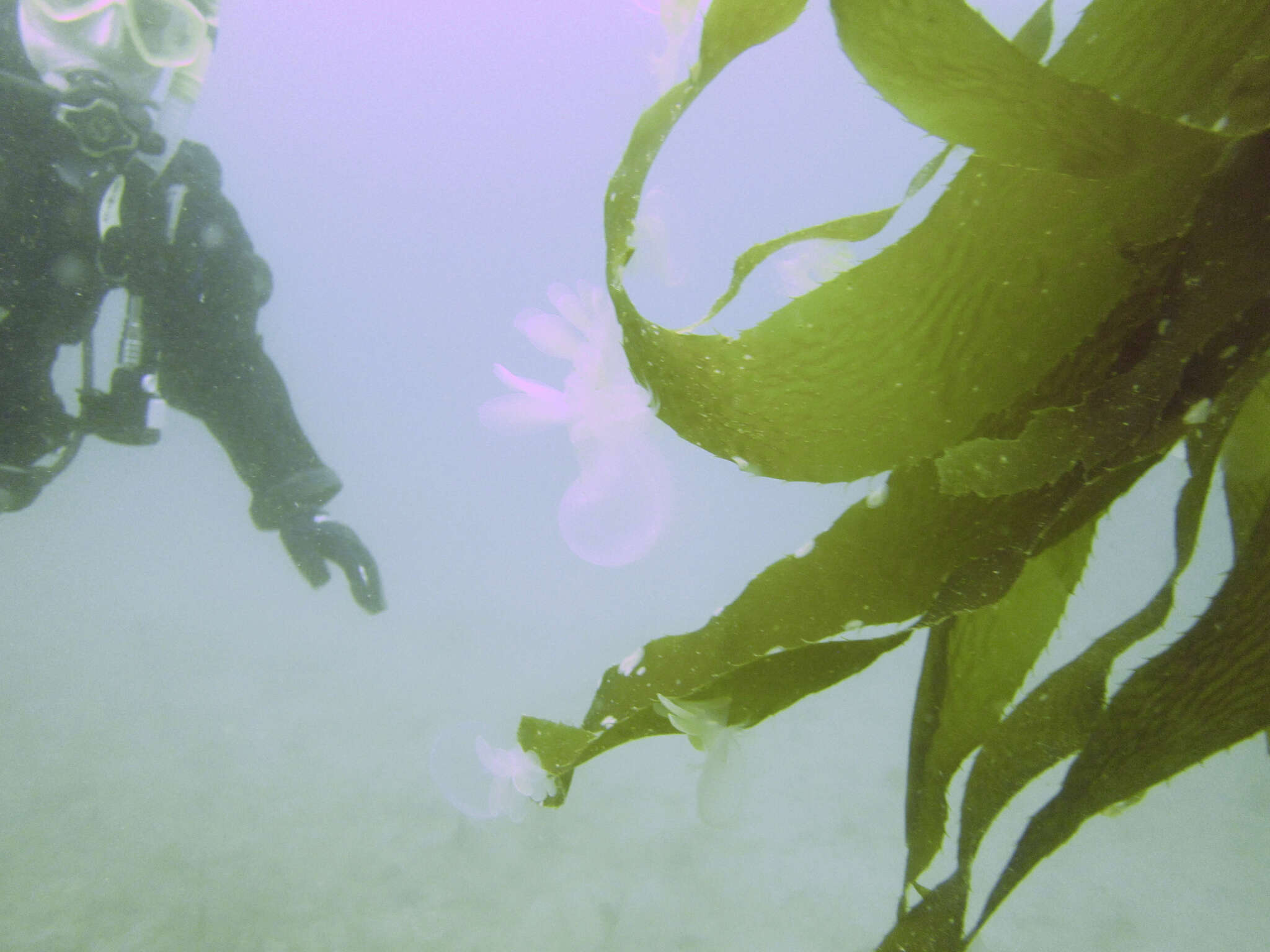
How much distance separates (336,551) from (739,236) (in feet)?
186

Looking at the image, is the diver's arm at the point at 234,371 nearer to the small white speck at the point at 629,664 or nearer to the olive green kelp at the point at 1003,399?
the small white speck at the point at 629,664

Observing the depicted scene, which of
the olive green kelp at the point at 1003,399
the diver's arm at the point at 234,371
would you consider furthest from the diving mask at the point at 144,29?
the olive green kelp at the point at 1003,399

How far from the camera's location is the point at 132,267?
2996 mm

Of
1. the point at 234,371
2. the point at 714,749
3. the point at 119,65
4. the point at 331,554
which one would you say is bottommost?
the point at 714,749

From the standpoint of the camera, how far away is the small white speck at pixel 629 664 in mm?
708

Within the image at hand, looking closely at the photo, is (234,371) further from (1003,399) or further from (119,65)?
(1003,399)

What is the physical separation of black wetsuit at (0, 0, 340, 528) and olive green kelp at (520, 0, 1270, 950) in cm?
314

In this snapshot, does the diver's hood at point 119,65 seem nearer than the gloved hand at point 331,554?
Yes

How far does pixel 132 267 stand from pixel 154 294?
15cm

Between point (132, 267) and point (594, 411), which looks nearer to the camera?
point (594, 411)

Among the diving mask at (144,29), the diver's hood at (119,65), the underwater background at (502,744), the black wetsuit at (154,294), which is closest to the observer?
the black wetsuit at (154,294)

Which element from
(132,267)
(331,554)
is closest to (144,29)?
(132,267)

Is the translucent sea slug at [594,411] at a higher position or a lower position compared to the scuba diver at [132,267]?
lower

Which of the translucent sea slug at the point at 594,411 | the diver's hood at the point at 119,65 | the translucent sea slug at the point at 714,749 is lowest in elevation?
the translucent sea slug at the point at 714,749
